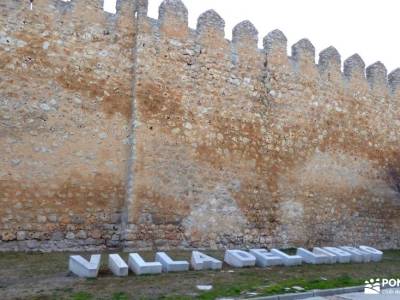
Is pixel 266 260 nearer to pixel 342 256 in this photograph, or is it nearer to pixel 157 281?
pixel 342 256

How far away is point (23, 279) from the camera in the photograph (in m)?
5.97

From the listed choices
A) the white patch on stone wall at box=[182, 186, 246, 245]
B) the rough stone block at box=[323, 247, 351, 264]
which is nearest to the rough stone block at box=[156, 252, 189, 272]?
the white patch on stone wall at box=[182, 186, 246, 245]

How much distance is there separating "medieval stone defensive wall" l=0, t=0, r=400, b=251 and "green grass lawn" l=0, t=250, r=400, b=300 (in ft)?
3.92

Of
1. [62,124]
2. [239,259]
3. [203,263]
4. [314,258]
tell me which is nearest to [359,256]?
[314,258]

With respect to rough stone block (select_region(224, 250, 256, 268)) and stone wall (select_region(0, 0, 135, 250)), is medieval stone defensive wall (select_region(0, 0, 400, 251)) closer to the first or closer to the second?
stone wall (select_region(0, 0, 135, 250))

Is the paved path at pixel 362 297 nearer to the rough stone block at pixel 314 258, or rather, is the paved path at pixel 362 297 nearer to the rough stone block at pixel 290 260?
the rough stone block at pixel 290 260

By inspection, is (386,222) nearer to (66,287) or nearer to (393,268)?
(393,268)

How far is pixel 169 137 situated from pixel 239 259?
11.1 feet

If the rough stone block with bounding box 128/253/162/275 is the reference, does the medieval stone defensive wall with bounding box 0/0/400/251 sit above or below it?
above

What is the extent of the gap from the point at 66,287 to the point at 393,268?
6.46 meters

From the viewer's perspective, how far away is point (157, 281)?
235 inches

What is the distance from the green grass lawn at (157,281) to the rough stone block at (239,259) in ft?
0.60

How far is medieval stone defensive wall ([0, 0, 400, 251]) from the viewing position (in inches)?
333

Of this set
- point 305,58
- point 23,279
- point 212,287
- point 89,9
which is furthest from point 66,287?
point 305,58
